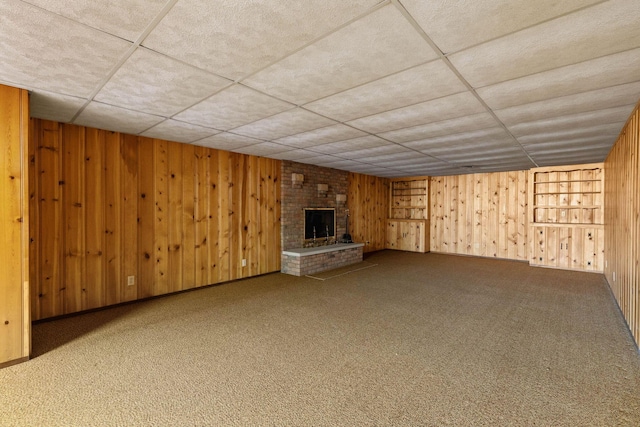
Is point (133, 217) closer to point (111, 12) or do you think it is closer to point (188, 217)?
point (188, 217)

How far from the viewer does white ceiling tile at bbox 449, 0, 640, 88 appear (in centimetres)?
149

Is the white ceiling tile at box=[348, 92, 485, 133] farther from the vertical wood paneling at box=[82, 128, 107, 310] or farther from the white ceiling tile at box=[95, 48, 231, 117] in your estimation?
the vertical wood paneling at box=[82, 128, 107, 310]

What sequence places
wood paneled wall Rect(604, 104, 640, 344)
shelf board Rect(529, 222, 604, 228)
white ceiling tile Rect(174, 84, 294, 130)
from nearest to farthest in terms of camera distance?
1. white ceiling tile Rect(174, 84, 294, 130)
2. wood paneled wall Rect(604, 104, 640, 344)
3. shelf board Rect(529, 222, 604, 228)

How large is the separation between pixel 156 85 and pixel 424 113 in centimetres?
249

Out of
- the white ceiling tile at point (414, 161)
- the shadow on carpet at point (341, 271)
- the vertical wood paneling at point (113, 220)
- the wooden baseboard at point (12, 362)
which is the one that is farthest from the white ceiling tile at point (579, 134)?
the wooden baseboard at point (12, 362)

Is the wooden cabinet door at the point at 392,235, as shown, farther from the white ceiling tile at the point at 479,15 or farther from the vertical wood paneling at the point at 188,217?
the white ceiling tile at the point at 479,15

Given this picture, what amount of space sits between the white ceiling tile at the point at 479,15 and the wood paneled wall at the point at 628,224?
225 centimetres

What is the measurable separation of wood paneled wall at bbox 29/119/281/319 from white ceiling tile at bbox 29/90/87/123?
312mm

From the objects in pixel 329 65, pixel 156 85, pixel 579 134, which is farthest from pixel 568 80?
pixel 156 85

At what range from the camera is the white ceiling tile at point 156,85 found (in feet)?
6.71

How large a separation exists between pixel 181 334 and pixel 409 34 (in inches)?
130

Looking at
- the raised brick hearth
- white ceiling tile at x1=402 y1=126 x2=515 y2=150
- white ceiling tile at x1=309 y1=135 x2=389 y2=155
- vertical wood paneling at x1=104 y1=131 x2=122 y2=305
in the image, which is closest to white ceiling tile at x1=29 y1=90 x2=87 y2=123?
vertical wood paneling at x1=104 y1=131 x2=122 y2=305

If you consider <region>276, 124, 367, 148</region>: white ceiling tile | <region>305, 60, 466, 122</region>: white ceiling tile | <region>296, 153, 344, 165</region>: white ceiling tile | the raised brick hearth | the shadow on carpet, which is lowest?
the shadow on carpet

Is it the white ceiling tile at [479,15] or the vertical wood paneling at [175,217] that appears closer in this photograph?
the white ceiling tile at [479,15]
